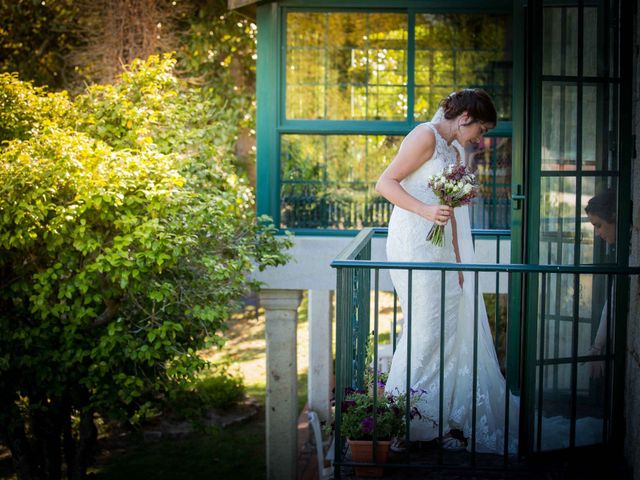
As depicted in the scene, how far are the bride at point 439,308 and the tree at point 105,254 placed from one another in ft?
8.03

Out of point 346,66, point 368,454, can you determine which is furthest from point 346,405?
point 346,66

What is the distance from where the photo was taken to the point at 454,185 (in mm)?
4383

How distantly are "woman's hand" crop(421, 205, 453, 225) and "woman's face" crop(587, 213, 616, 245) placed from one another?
752 mm

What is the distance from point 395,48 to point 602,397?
16.9ft

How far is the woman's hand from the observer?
447 centimetres

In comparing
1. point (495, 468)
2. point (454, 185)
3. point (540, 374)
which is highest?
point (454, 185)

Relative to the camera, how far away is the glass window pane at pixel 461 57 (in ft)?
29.6

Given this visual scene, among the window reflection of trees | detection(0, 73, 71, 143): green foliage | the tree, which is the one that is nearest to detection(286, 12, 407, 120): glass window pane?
the window reflection of trees

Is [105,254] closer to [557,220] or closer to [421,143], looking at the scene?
[421,143]

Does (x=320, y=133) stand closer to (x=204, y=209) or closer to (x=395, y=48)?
(x=395, y=48)

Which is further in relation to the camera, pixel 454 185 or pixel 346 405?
pixel 346 405

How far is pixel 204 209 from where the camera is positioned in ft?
23.6

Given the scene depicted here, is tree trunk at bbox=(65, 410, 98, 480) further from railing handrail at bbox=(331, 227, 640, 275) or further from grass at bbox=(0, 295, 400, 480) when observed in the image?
railing handrail at bbox=(331, 227, 640, 275)

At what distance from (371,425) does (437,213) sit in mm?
1079
